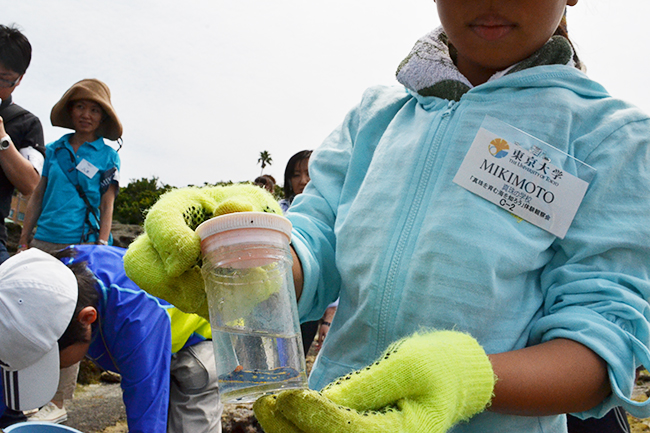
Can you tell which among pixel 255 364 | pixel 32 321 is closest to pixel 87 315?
pixel 32 321

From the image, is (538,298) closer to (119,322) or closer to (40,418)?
(119,322)

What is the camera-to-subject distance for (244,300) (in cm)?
94

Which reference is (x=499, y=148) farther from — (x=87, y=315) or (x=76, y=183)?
(x=76, y=183)

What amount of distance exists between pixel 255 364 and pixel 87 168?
3673 millimetres

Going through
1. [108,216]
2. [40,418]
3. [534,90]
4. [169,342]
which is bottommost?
[40,418]

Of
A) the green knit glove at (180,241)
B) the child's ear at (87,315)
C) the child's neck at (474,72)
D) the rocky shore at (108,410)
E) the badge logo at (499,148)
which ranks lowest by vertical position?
the rocky shore at (108,410)

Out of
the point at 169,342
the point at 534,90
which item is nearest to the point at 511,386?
the point at 534,90

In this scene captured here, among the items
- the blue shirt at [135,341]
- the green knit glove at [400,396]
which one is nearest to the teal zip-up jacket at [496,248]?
the green knit glove at [400,396]

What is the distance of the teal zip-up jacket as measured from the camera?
0.95 metres

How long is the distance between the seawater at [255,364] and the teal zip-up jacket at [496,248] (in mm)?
232

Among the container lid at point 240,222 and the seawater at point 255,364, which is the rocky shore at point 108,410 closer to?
the seawater at point 255,364

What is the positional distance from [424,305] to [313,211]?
15.7 inches

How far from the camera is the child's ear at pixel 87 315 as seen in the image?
8.36ft

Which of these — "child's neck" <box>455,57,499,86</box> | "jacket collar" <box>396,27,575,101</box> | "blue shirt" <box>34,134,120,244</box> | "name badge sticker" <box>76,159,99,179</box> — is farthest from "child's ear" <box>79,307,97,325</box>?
"child's neck" <box>455,57,499,86</box>
